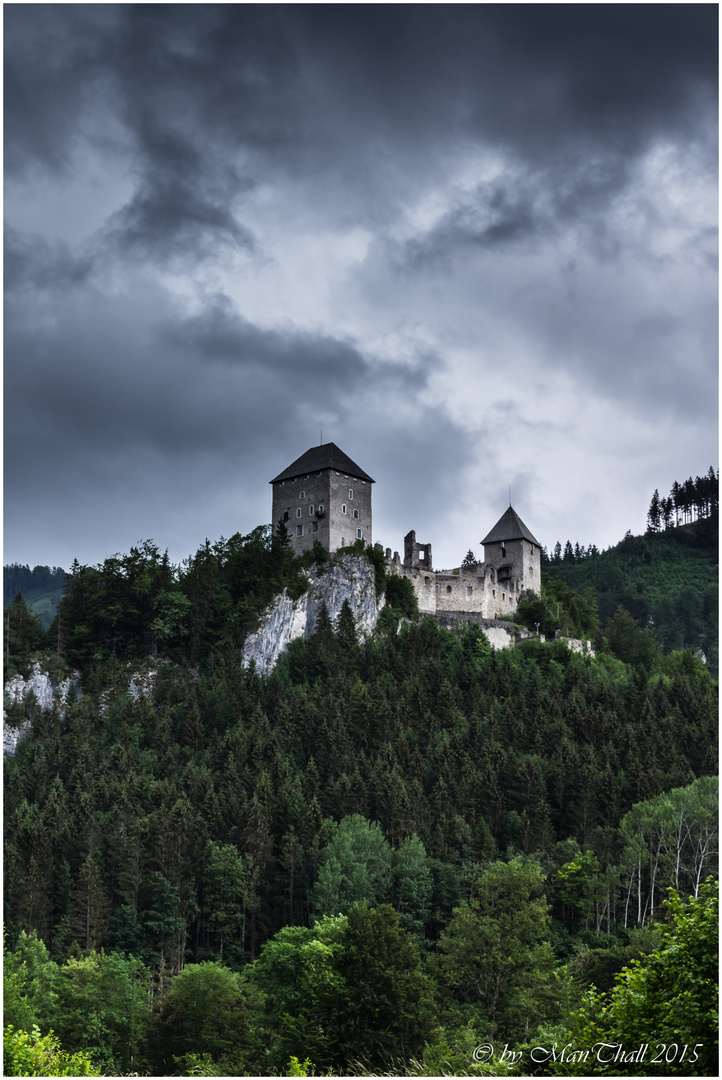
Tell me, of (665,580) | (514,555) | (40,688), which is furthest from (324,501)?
(665,580)

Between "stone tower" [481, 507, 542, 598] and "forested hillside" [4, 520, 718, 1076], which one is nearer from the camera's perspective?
"forested hillside" [4, 520, 718, 1076]

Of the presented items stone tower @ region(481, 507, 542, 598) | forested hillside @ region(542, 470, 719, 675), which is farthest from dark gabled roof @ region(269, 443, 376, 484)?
forested hillside @ region(542, 470, 719, 675)

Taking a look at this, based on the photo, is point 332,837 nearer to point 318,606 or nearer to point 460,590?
point 318,606

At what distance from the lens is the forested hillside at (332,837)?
37250 mm

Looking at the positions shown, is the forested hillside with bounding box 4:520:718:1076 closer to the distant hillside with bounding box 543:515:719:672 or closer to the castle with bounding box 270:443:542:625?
the castle with bounding box 270:443:542:625

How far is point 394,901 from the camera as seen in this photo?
5584cm

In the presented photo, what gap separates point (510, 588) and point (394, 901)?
43.2 m

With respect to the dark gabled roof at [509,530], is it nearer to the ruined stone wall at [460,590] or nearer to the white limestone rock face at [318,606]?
the ruined stone wall at [460,590]

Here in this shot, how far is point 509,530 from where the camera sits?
9775 centimetres

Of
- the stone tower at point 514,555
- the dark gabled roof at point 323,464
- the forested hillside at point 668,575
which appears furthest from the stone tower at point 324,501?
the forested hillside at point 668,575

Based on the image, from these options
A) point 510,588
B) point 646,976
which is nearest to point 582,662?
point 510,588

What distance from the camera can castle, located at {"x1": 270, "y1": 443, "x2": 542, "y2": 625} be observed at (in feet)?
277

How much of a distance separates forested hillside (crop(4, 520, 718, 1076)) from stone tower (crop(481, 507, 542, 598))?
9747 mm

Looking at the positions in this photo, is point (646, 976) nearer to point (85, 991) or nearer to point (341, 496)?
point (85, 991)
